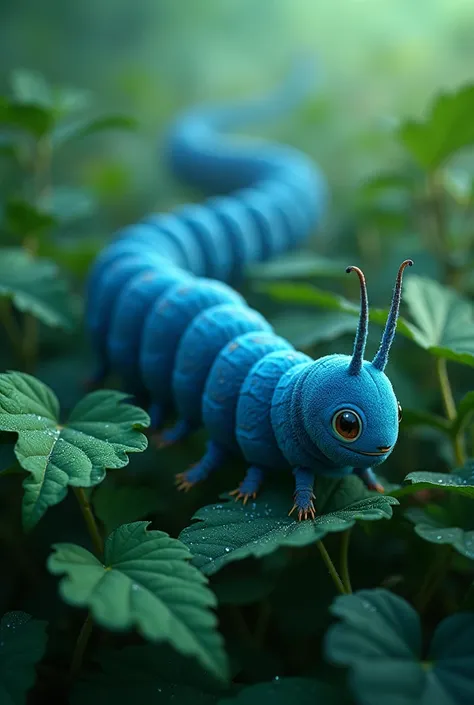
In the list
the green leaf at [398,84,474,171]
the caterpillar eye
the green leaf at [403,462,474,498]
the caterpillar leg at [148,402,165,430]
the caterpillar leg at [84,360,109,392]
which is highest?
the green leaf at [398,84,474,171]

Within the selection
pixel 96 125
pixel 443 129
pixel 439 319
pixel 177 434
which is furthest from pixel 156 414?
pixel 443 129

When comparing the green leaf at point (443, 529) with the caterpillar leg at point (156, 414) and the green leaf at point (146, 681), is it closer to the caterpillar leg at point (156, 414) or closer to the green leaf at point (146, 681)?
the green leaf at point (146, 681)

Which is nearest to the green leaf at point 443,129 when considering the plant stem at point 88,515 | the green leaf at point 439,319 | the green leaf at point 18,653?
the green leaf at point 439,319

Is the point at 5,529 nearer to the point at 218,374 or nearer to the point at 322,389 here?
the point at 218,374

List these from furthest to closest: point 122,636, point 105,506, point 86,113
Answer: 1. point 86,113
2. point 122,636
3. point 105,506

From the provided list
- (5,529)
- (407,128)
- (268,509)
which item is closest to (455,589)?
(268,509)

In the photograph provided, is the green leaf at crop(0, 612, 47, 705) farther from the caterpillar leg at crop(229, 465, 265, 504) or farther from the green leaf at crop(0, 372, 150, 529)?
the caterpillar leg at crop(229, 465, 265, 504)

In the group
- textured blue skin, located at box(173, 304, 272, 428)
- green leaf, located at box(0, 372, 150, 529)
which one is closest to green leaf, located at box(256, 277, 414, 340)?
textured blue skin, located at box(173, 304, 272, 428)
